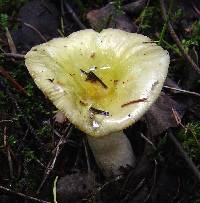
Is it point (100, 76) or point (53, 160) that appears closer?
point (100, 76)

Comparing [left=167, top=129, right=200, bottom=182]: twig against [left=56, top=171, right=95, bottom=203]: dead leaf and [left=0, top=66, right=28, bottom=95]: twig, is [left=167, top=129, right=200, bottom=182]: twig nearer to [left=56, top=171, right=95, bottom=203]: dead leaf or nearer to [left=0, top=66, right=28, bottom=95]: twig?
[left=56, top=171, right=95, bottom=203]: dead leaf

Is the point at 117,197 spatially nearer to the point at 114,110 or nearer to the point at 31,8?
the point at 114,110

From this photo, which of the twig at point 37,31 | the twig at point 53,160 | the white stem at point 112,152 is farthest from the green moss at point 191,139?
the twig at point 37,31

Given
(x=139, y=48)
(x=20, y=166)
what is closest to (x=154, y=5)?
(x=139, y=48)

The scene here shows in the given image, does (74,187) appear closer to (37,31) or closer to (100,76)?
(100,76)

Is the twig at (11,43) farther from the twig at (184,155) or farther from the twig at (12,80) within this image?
the twig at (184,155)

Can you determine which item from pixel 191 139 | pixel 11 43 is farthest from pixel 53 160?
pixel 11 43
